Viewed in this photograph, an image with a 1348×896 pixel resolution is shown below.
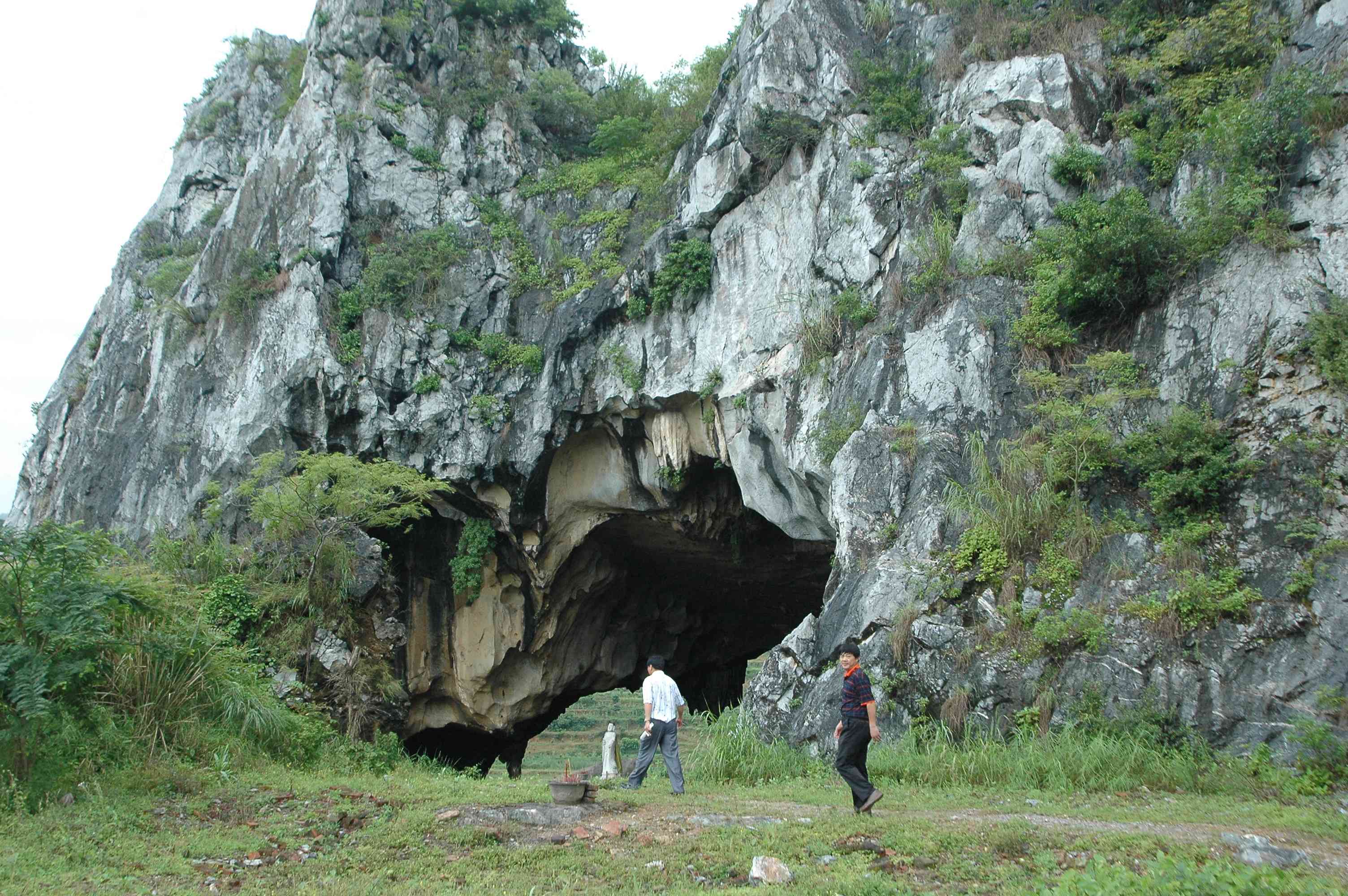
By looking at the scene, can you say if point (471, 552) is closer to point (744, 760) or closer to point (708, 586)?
point (708, 586)

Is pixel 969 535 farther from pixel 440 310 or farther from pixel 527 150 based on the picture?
pixel 527 150

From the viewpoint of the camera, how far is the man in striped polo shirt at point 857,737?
6.11 meters

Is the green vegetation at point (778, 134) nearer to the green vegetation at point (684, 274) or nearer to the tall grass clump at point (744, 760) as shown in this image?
the green vegetation at point (684, 274)

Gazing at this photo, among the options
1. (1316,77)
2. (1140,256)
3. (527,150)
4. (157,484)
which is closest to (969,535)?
(1140,256)

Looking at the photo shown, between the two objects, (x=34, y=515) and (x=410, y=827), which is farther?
(x=34, y=515)

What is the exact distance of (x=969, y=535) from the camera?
31.8 feet

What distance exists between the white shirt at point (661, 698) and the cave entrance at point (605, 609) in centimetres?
810

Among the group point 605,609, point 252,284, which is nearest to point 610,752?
point 605,609

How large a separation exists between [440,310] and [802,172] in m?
7.36

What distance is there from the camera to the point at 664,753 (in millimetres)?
7695

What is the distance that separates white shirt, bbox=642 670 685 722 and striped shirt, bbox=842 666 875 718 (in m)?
1.81

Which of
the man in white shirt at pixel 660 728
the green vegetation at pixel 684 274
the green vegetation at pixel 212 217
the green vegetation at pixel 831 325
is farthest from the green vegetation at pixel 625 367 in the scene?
the green vegetation at pixel 212 217

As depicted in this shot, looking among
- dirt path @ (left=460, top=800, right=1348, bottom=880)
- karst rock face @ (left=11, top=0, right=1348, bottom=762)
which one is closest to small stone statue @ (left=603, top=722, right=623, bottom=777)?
karst rock face @ (left=11, top=0, right=1348, bottom=762)

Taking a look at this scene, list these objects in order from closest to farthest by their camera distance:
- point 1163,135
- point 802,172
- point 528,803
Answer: point 528,803, point 1163,135, point 802,172
